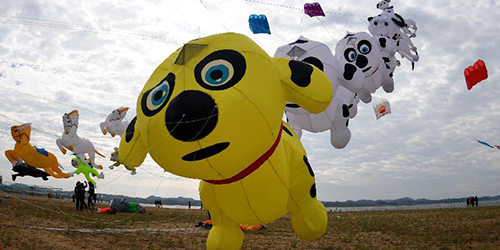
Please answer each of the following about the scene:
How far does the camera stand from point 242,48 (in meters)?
4.64

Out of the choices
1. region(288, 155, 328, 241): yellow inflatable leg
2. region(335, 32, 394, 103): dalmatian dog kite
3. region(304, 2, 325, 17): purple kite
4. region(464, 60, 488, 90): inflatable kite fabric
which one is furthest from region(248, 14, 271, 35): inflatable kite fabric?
region(464, 60, 488, 90): inflatable kite fabric

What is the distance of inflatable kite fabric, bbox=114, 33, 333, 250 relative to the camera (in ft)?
13.5

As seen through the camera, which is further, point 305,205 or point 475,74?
point 475,74

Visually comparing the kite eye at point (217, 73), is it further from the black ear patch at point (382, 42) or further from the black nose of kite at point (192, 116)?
the black ear patch at point (382, 42)

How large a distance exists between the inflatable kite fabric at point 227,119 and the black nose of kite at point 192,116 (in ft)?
0.04

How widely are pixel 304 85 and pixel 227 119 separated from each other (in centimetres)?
132

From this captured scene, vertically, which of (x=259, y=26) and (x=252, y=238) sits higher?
(x=259, y=26)

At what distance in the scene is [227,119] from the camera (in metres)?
4.11

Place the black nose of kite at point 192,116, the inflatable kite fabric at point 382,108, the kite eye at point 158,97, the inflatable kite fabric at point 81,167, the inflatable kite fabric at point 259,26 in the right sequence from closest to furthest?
1. the black nose of kite at point 192,116
2. the kite eye at point 158,97
3. the inflatable kite fabric at point 259,26
4. the inflatable kite fabric at point 382,108
5. the inflatable kite fabric at point 81,167

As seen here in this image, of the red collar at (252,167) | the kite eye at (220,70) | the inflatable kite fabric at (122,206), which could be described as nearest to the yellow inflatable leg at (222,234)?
the red collar at (252,167)

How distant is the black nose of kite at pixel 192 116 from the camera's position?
400 centimetres

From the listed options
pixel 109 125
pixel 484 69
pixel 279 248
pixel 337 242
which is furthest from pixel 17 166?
pixel 484 69

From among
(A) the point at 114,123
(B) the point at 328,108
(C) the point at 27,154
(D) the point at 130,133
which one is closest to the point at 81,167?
(C) the point at 27,154

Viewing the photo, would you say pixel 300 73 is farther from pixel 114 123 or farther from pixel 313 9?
pixel 114 123
